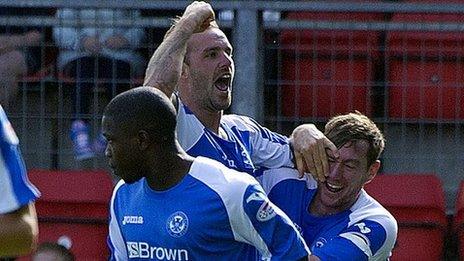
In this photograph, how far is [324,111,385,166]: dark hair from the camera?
15.3 feet

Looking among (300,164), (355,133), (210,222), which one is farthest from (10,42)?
(210,222)

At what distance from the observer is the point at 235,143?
4.85m

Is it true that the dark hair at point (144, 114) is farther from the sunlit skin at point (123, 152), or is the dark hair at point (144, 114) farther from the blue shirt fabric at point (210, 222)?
the blue shirt fabric at point (210, 222)

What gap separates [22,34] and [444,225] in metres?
2.43

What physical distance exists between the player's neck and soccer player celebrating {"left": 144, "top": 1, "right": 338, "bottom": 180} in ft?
2.09

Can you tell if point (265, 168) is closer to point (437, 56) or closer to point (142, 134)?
point (142, 134)

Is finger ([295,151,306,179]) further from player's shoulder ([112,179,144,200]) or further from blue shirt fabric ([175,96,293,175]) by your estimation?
player's shoulder ([112,179,144,200])

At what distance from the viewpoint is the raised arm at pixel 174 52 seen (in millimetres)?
4688

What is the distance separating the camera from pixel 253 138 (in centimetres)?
500

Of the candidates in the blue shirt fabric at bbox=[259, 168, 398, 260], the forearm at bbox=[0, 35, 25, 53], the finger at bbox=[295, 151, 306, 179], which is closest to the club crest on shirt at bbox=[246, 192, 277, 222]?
the blue shirt fabric at bbox=[259, 168, 398, 260]

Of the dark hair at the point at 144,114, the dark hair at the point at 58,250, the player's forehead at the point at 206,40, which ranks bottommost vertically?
the dark hair at the point at 58,250

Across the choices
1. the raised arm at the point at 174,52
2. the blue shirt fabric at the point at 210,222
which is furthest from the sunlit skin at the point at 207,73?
the blue shirt fabric at the point at 210,222

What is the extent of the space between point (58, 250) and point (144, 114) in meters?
2.75

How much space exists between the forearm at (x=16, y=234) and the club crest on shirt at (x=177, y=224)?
2.19 feet
